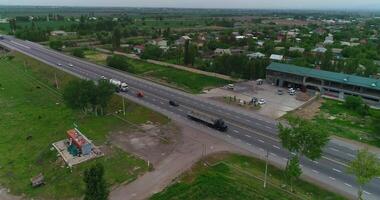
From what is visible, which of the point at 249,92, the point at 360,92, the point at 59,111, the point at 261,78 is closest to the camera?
the point at 59,111

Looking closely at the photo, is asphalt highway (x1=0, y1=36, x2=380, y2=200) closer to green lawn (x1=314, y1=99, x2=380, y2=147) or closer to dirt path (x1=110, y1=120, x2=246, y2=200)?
dirt path (x1=110, y1=120, x2=246, y2=200)

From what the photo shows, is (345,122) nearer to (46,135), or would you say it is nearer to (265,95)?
(265,95)

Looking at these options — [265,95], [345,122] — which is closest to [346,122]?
[345,122]

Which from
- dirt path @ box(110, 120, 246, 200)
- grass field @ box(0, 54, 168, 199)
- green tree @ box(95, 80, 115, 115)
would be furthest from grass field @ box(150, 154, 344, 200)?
green tree @ box(95, 80, 115, 115)

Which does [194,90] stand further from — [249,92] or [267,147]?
[267,147]

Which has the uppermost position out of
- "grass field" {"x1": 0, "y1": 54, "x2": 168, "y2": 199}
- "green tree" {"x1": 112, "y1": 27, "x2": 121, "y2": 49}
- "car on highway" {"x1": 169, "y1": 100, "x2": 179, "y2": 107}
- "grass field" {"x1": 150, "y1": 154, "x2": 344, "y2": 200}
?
"green tree" {"x1": 112, "y1": 27, "x2": 121, "y2": 49}

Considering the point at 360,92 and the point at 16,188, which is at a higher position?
the point at 360,92

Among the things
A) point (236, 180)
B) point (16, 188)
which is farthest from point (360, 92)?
point (16, 188)
